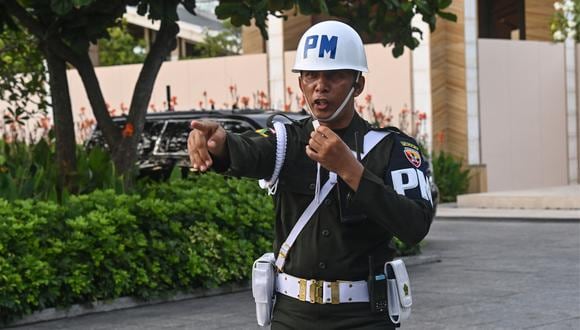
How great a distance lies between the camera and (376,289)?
4148mm

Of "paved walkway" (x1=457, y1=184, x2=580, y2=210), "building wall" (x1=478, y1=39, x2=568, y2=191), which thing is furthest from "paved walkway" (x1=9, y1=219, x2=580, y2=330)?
"building wall" (x1=478, y1=39, x2=568, y2=191)

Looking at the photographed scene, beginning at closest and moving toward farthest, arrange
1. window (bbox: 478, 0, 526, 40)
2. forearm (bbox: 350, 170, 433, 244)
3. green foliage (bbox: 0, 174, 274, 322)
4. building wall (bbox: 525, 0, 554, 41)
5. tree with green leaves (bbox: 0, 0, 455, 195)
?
forearm (bbox: 350, 170, 433, 244), green foliage (bbox: 0, 174, 274, 322), tree with green leaves (bbox: 0, 0, 455, 195), building wall (bbox: 525, 0, 554, 41), window (bbox: 478, 0, 526, 40)

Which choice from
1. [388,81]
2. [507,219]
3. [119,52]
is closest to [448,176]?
[388,81]

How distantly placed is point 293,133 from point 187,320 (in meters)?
6.03

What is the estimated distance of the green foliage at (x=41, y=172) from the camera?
11491 millimetres

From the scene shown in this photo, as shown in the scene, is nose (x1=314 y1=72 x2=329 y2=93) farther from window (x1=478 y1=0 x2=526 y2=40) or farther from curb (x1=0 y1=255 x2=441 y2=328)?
window (x1=478 y1=0 x2=526 y2=40)

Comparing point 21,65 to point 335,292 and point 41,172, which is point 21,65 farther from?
point 335,292

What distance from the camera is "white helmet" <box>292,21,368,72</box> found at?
404 centimetres

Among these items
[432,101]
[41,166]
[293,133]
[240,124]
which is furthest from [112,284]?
[432,101]

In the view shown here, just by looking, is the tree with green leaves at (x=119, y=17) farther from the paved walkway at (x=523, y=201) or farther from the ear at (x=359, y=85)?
the paved walkway at (x=523, y=201)

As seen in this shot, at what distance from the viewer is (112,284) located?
1068 centimetres

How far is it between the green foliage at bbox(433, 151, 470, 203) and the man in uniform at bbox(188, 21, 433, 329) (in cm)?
2044

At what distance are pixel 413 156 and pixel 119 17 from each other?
8933 millimetres

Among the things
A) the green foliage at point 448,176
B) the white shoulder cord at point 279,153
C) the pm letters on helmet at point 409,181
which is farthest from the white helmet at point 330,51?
the green foliage at point 448,176
